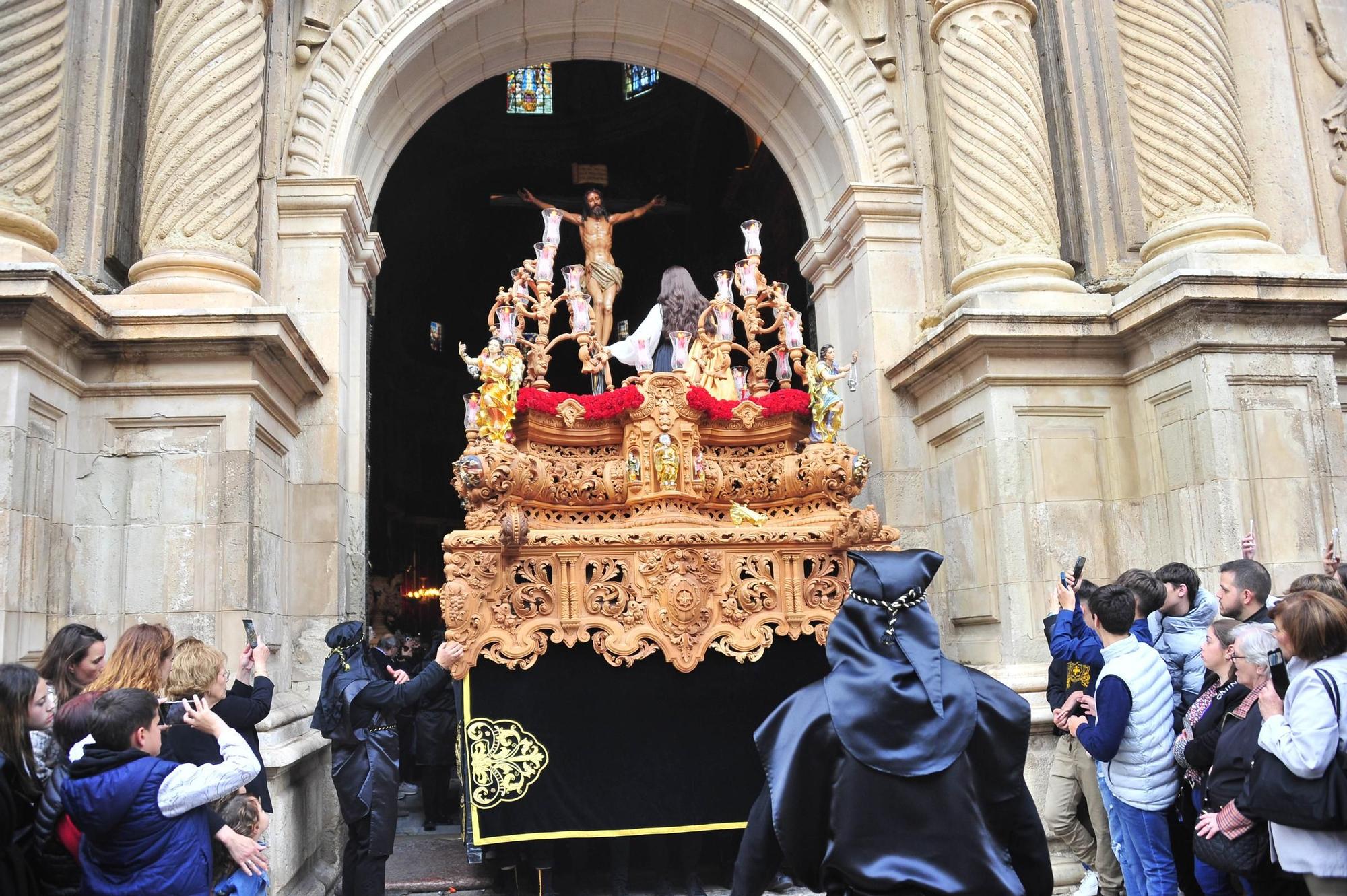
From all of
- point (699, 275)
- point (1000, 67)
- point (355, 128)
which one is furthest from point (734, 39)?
point (699, 275)

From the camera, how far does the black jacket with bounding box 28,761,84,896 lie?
3.36m

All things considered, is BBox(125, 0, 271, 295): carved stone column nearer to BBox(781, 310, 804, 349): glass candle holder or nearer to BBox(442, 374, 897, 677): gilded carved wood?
BBox(442, 374, 897, 677): gilded carved wood

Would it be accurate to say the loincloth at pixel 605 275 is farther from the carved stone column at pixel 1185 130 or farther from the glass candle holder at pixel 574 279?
the carved stone column at pixel 1185 130

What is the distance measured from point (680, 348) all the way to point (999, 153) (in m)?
2.99

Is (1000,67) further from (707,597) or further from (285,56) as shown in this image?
(285,56)

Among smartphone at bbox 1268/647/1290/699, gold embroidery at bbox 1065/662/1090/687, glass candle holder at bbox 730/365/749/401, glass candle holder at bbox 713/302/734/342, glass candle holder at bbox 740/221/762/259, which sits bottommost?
gold embroidery at bbox 1065/662/1090/687

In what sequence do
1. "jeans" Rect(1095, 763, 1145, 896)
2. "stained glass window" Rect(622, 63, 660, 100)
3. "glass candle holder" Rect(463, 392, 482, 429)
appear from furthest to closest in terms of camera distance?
"stained glass window" Rect(622, 63, 660, 100)
"glass candle holder" Rect(463, 392, 482, 429)
"jeans" Rect(1095, 763, 1145, 896)

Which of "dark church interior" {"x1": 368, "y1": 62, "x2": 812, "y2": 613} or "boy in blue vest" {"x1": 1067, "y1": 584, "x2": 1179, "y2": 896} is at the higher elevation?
"dark church interior" {"x1": 368, "y1": 62, "x2": 812, "y2": 613}

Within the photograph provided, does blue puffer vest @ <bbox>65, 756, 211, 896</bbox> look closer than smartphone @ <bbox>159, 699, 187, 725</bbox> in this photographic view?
Yes

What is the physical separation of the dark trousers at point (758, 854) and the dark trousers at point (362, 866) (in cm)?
332

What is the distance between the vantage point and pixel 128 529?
6332mm

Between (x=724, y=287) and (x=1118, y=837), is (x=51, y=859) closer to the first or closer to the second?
(x=1118, y=837)

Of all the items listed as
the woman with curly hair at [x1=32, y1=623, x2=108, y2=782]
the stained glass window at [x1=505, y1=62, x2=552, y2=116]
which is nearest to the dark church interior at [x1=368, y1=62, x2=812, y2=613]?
the stained glass window at [x1=505, y1=62, x2=552, y2=116]

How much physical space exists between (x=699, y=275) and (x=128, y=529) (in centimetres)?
1394
